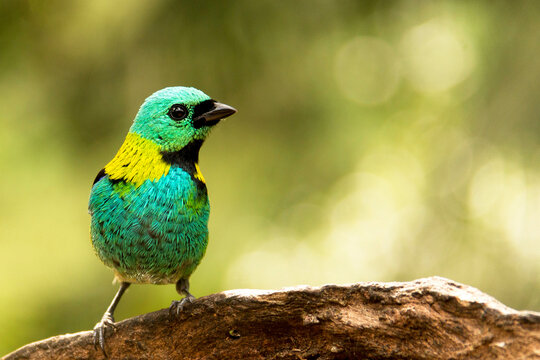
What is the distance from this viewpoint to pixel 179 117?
2854 millimetres

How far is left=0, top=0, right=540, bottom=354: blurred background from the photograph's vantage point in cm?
408

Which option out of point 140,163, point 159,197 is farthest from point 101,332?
point 140,163

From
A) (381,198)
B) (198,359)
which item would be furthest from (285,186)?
(198,359)

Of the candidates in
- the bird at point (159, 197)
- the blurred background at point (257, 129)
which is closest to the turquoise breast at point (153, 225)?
the bird at point (159, 197)

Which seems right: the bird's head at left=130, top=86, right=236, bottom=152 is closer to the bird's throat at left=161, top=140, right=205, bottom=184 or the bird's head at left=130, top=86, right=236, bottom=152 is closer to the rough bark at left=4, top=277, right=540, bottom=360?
the bird's throat at left=161, top=140, right=205, bottom=184

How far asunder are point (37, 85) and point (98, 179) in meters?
2.19

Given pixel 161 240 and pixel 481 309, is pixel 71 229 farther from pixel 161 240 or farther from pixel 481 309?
pixel 481 309

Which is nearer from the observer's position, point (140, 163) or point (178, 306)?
point (178, 306)

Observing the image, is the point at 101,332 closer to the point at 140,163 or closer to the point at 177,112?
the point at 140,163

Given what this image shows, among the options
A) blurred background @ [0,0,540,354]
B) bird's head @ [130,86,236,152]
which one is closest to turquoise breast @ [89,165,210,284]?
bird's head @ [130,86,236,152]

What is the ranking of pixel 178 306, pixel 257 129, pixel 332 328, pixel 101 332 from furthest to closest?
pixel 257 129 < pixel 101 332 < pixel 178 306 < pixel 332 328

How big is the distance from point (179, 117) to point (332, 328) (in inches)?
45.3

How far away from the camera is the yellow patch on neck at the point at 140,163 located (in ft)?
9.36

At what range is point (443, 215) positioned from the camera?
13.3ft
